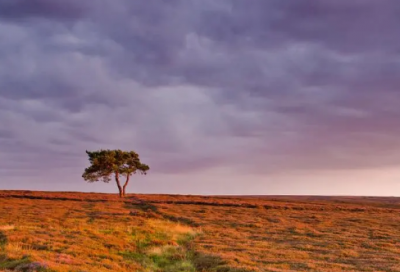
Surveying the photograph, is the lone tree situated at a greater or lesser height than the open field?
greater

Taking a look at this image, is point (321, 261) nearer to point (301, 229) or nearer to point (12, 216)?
point (301, 229)

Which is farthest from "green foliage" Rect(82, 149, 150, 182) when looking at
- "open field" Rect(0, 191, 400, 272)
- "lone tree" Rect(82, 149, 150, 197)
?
"open field" Rect(0, 191, 400, 272)

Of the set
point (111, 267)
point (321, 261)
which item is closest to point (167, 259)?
point (111, 267)

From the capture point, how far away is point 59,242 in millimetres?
27578

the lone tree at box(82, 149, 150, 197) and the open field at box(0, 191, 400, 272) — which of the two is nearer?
the open field at box(0, 191, 400, 272)

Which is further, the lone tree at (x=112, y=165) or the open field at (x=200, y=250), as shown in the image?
the lone tree at (x=112, y=165)

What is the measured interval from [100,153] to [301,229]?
68.0 meters

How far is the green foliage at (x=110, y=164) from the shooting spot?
100875 millimetres

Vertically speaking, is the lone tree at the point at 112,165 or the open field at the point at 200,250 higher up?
the lone tree at the point at 112,165

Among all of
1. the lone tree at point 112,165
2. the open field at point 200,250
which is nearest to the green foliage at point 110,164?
the lone tree at point 112,165

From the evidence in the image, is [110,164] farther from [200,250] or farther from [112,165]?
[200,250]

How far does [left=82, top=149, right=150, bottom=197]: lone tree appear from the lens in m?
101

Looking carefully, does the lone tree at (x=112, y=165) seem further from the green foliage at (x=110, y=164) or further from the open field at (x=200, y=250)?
the open field at (x=200, y=250)

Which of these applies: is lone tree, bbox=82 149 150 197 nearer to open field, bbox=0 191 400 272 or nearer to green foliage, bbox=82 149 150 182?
green foliage, bbox=82 149 150 182
